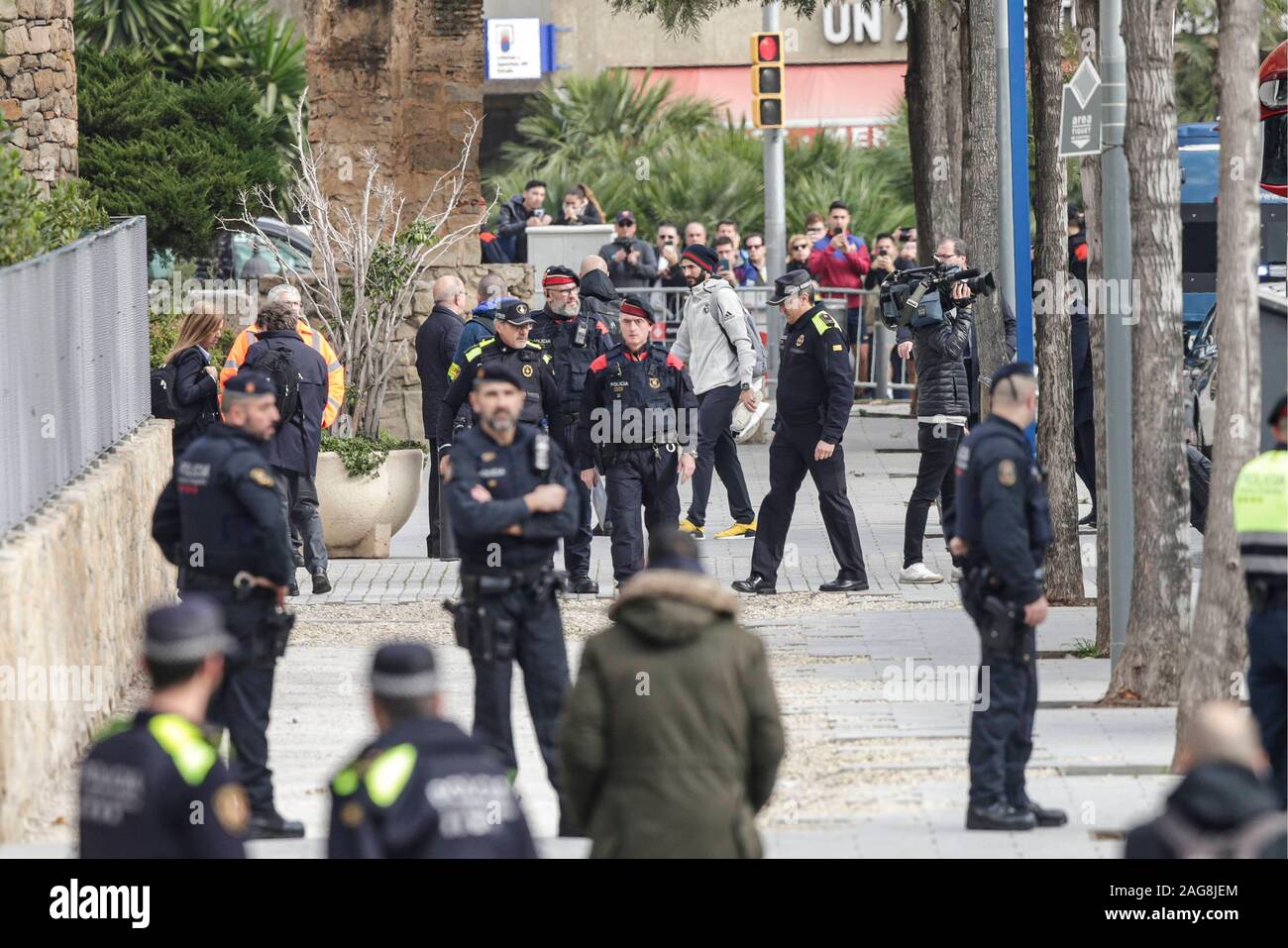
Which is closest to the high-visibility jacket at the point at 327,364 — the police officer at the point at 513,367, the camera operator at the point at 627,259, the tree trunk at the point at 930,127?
the police officer at the point at 513,367

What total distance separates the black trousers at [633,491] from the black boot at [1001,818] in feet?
16.2

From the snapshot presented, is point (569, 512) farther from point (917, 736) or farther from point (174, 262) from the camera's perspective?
point (174, 262)

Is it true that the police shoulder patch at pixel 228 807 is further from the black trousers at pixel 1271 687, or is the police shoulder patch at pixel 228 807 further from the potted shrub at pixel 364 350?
the potted shrub at pixel 364 350

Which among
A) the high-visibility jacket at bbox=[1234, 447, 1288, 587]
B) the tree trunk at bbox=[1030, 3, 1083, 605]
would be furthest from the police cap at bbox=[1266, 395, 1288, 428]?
the tree trunk at bbox=[1030, 3, 1083, 605]

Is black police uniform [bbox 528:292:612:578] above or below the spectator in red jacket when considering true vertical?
below

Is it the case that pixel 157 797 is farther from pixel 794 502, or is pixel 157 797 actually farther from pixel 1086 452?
pixel 1086 452

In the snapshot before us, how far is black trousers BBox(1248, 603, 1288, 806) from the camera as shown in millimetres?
7430

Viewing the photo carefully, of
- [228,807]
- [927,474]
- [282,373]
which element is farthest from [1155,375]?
[228,807]

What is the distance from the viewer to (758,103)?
23047 millimetres

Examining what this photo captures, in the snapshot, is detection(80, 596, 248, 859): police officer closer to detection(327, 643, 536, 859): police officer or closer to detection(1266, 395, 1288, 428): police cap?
detection(327, 643, 536, 859): police officer

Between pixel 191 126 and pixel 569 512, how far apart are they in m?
20.1

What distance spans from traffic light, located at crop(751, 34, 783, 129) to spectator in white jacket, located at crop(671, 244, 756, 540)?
7061 millimetres

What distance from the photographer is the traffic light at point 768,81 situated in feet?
74.3

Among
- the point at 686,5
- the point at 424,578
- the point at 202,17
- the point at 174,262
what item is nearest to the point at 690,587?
the point at 424,578
